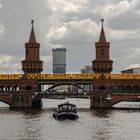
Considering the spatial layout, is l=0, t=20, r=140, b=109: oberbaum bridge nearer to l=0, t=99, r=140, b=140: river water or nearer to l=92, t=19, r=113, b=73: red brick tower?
l=92, t=19, r=113, b=73: red brick tower

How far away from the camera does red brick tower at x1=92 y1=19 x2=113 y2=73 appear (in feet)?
515

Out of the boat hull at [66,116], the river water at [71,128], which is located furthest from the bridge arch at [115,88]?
the boat hull at [66,116]

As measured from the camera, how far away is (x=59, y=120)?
340ft

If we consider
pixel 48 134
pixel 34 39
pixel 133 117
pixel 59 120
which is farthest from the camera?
pixel 34 39

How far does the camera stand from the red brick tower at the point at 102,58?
15688 cm

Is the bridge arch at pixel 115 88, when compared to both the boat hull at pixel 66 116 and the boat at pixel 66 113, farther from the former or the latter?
the boat hull at pixel 66 116

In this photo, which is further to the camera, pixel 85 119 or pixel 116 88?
pixel 116 88

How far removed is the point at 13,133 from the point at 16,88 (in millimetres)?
74078

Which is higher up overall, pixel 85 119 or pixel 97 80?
pixel 97 80

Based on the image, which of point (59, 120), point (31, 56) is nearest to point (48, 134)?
point (59, 120)

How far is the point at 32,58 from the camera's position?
161m

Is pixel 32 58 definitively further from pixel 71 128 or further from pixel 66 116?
pixel 71 128

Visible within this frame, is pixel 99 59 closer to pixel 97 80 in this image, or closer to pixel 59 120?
pixel 97 80

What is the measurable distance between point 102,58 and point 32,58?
19.7 meters
